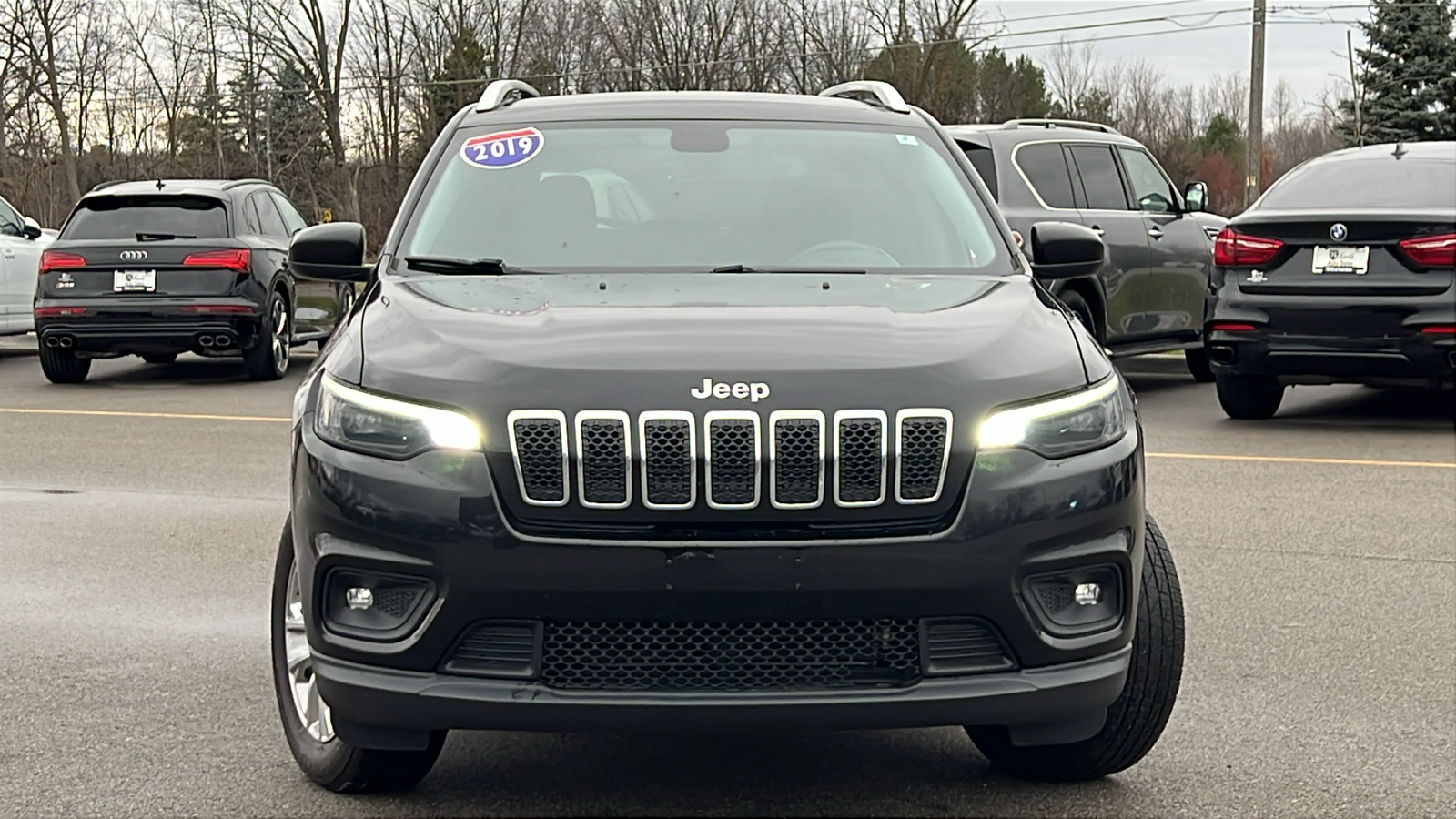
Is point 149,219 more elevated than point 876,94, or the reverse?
point 876,94

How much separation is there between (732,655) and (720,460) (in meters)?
0.37

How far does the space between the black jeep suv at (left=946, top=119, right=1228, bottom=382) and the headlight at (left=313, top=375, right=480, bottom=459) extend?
25.6 feet

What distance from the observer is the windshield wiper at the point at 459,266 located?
434cm

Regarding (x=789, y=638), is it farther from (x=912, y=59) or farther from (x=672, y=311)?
(x=912, y=59)

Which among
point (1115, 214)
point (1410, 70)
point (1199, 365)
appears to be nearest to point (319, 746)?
point (1115, 214)

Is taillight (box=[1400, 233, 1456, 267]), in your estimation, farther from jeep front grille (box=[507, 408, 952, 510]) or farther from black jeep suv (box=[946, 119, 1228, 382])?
jeep front grille (box=[507, 408, 952, 510])

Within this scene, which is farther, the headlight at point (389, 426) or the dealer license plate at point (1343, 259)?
the dealer license plate at point (1343, 259)

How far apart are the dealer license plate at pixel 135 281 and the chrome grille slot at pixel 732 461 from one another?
464 inches

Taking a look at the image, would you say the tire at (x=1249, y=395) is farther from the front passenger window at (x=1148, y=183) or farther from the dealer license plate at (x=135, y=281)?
the dealer license plate at (x=135, y=281)

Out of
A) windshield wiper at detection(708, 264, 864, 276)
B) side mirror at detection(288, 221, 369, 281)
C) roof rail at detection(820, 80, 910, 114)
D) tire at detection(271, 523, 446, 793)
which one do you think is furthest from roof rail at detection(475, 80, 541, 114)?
tire at detection(271, 523, 446, 793)

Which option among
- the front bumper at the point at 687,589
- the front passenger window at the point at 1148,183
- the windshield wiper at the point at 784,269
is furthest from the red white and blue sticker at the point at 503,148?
the front passenger window at the point at 1148,183

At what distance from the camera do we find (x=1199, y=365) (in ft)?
46.0

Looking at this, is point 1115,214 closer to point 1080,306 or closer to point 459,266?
point 1080,306

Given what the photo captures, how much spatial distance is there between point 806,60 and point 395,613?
194ft
